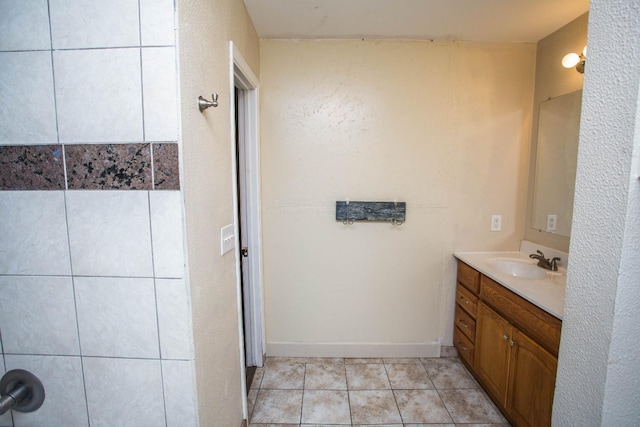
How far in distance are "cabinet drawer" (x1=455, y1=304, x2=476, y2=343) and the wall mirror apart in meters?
0.85

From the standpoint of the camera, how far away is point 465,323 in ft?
6.72

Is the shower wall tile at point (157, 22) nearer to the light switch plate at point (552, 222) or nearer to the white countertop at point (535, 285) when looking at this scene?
the white countertop at point (535, 285)

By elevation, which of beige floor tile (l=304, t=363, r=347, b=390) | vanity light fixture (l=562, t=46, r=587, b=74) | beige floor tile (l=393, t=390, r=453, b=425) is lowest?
beige floor tile (l=393, t=390, r=453, b=425)

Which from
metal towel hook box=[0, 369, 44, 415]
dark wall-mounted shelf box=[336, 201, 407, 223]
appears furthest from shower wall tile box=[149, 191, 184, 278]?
dark wall-mounted shelf box=[336, 201, 407, 223]

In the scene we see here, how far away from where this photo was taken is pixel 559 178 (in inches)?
72.6

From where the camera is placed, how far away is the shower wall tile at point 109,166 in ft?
2.87

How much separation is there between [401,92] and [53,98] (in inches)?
77.7

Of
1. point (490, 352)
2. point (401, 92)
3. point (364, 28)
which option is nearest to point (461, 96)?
A: point (401, 92)

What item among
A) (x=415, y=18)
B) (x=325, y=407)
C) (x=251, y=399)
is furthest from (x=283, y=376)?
(x=415, y=18)

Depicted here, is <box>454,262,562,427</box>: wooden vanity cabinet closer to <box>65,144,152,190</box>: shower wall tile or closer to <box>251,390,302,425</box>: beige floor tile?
<box>251,390,302,425</box>: beige floor tile

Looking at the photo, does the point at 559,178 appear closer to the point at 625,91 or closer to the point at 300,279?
the point at 625,91

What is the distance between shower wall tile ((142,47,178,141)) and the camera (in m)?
0.85

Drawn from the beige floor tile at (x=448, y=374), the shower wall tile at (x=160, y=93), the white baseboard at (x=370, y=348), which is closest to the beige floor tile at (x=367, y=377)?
the white baseboard at (x=370, y=348)

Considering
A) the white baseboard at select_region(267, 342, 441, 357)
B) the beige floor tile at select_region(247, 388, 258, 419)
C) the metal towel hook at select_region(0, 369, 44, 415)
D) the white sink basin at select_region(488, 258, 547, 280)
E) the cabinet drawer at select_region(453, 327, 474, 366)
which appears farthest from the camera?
the white baseboard at select_region(267, 342, 441, 357)
